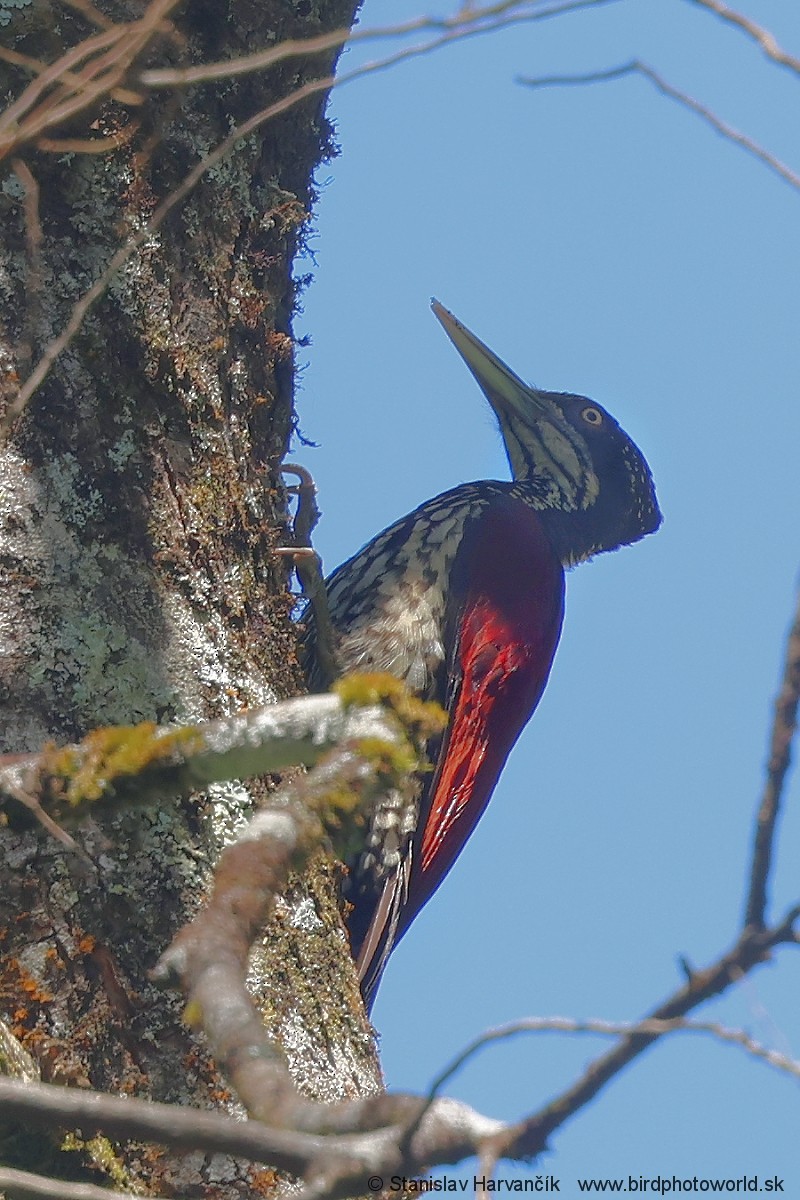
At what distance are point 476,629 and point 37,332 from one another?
5.86 ft

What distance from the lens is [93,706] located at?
2225mm

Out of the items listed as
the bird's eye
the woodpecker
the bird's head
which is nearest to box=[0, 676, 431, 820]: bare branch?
the woodpecker

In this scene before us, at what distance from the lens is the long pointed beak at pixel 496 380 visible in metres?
5.03

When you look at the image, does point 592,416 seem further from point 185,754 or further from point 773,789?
point 773,789

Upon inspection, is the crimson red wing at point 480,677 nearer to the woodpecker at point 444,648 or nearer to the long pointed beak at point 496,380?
the woodpecker at point 444,648

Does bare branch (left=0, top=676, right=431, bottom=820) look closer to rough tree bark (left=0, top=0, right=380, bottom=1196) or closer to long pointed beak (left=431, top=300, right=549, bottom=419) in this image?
rough tree bark (left=0, top=0, right=380, bottom=1196)

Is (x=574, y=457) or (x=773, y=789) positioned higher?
(x=574, y=457)

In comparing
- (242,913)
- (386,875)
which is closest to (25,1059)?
(242,913)

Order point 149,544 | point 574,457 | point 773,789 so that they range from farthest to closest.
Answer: point 574,457
point 149,544
point 773,789

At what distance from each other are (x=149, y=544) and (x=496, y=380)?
2.86 meters

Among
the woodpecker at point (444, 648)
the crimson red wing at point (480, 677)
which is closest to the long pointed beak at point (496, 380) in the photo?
the woodpecker at point (444, 648)

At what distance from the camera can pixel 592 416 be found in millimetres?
5176

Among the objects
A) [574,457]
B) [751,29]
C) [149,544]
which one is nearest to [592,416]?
[574,457]

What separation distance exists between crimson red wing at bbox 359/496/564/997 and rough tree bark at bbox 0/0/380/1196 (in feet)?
3.38
